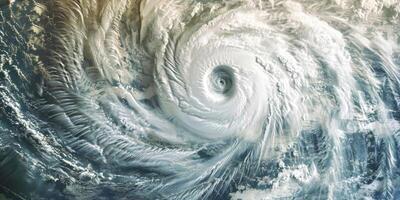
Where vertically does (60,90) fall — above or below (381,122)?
below

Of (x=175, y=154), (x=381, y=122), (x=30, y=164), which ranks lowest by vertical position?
(x=30, y=164)

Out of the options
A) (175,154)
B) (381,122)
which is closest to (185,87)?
(175,154)

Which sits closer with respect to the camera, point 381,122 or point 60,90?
point 60,90

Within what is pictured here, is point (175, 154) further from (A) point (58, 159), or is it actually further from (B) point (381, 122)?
(B) point (381, 122)
